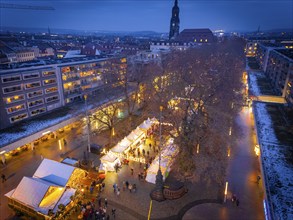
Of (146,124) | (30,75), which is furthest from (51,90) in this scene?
(146,124)

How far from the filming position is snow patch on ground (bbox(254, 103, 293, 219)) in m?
17.2

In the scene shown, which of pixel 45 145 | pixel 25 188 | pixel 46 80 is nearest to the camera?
pixel 25 188

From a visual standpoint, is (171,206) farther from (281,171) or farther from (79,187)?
(281,171)

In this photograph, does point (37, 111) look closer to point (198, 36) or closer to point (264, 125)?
point (264, 125)

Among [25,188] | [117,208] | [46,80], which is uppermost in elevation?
[46,80]

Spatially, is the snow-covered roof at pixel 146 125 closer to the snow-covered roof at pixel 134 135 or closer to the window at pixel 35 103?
the snow-covered roof at pixel 134 135

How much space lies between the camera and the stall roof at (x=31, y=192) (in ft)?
61.2

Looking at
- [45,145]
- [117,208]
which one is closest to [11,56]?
[45,145]

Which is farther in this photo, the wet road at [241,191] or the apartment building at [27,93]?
the apartment building at [27,93]

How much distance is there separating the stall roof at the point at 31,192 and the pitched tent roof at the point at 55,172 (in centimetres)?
106

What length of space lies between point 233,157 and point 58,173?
22538mm

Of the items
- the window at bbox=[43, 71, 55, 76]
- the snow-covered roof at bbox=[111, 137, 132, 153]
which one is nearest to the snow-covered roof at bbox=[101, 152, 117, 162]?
the snow-covered roof at bbox=[111, 137, 132, 153]

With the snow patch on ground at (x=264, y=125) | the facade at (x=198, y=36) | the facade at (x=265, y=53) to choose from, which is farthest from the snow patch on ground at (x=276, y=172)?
the facade at (x=198, y=36)

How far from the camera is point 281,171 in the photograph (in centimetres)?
2170
